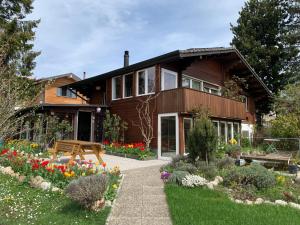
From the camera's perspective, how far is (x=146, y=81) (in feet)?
49.7

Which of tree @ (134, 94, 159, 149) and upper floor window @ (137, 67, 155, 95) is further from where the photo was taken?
upper floor window @ (137, 67, 155, 95)

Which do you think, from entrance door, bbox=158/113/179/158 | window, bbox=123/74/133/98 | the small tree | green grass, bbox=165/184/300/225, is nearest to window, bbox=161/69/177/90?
entrance door, bbox=158/113/179/158

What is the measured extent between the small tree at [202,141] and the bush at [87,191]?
4432mm

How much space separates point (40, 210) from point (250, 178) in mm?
4702

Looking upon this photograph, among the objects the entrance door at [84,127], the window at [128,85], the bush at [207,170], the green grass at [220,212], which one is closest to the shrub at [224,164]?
the bush at [207,170]

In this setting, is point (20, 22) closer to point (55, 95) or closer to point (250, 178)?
point (55, 95)

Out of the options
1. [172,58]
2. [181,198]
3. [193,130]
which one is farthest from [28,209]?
[172,58]

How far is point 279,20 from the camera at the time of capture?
2905 centimetres

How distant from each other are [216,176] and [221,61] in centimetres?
1396

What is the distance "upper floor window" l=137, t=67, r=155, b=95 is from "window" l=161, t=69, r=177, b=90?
0.59m

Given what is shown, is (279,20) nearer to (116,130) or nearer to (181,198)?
(116,130)

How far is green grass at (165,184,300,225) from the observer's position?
4707 millimetres

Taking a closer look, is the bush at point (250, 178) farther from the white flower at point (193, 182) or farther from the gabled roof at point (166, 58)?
the gabled roof at point (166, 58)

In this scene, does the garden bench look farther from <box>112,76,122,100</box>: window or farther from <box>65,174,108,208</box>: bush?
<box>112,76,122,100</box>: window
